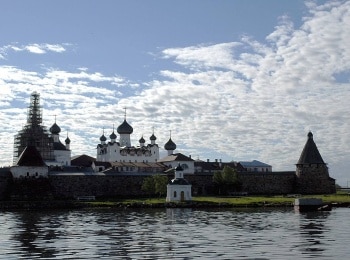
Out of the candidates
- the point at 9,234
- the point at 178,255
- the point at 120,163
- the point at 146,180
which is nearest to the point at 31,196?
the point at 146,180

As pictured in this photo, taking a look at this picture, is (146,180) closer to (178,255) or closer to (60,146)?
(60,146)

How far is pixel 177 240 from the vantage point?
912 inches

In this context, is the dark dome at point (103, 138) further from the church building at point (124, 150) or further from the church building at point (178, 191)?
the church building at point (178, 191)

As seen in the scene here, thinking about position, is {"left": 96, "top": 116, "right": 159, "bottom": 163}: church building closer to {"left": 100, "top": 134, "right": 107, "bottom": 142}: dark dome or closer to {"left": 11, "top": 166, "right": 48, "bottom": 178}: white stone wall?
{"left": 100, "top": 134, "right": 107, "bottom": 142}: dark dome

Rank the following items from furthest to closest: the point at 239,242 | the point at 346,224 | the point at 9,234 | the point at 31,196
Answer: the point at 31,196, the point at 346,224, the point at 9,234, the point at 239,242

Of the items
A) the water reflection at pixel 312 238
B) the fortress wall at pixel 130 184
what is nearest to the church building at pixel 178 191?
the fortress wall at pixel 130 184

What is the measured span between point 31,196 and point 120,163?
63.9 feet

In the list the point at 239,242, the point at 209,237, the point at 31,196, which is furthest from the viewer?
the point at 31,196

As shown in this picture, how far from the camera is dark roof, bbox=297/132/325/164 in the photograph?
73.2 metres

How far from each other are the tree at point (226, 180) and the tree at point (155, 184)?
7847 millimetres

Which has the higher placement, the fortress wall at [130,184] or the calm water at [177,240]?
the fortress wall at [130,184]

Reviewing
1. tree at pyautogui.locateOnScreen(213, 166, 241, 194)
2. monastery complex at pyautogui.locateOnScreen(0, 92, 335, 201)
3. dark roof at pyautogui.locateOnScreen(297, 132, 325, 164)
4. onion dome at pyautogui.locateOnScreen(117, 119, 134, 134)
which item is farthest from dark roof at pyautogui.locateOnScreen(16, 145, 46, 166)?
dark roof at pyautogui.locateOnScreen(297, 132, 325, 164)

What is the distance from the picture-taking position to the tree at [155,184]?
203 ft

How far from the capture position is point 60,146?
85.3 metres
